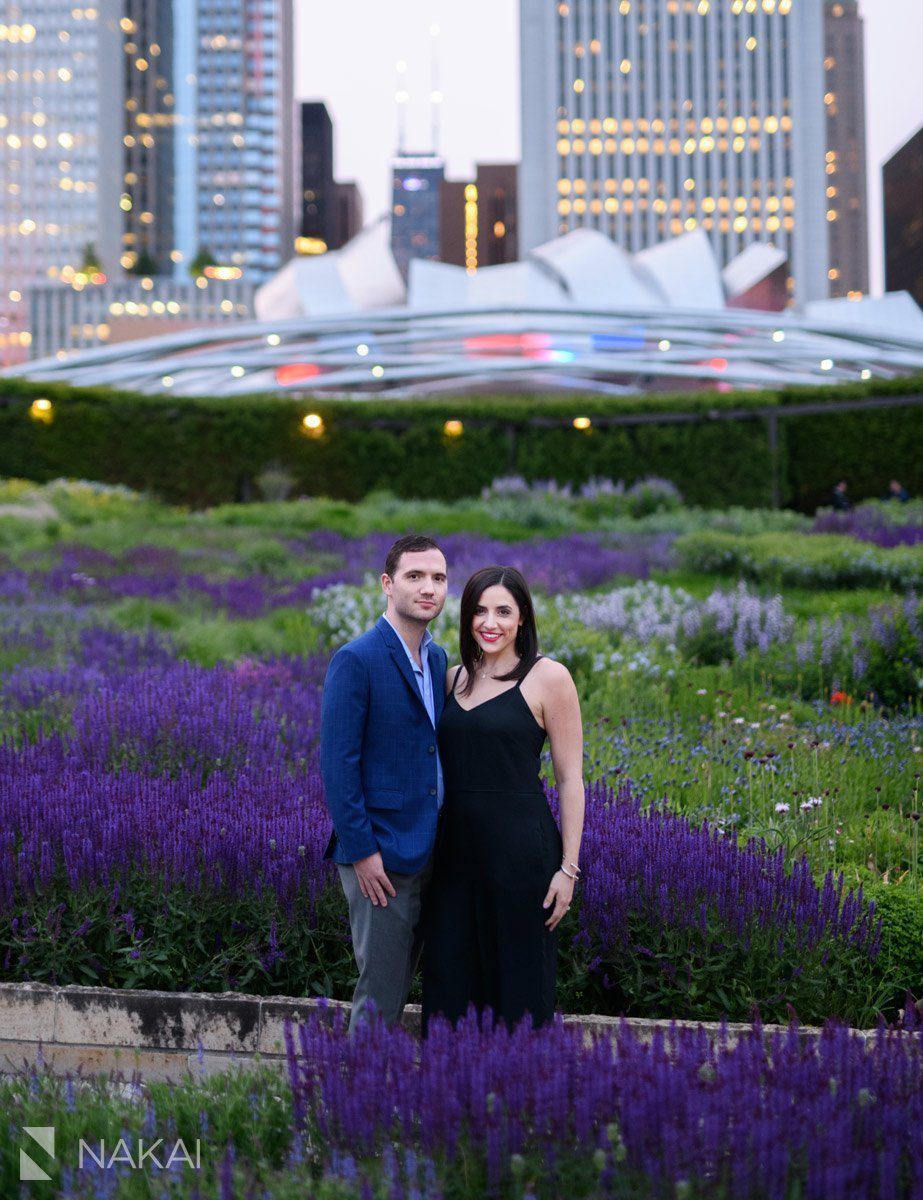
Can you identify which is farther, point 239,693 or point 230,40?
point 230,40

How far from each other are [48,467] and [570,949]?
23.6m

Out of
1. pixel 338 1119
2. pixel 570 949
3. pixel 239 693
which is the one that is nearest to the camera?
pixel 338 1119

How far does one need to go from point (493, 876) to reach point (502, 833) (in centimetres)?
11

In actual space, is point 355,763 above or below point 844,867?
above

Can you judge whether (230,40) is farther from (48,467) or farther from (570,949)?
(570,949)

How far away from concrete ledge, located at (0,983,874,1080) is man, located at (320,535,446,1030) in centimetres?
46

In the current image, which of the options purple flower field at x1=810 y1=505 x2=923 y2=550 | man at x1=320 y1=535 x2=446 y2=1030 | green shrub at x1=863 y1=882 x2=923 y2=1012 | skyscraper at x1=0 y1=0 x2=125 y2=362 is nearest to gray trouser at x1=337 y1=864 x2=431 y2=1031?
man at x1=320 y1=535 x2=446 y2=1030

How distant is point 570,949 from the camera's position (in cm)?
326

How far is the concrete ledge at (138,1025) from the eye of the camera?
10.2 feet

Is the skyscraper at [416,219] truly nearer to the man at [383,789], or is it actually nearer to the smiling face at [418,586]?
the smiling face at [418,586]

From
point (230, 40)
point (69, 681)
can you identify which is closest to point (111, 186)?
point (230, 40)

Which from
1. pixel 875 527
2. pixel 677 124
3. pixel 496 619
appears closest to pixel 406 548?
pixel 496 619

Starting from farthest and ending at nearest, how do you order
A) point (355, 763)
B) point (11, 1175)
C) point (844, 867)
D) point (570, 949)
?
point (844, 867)
point (570, 949)
point (355, 763)
point (11, 1175)

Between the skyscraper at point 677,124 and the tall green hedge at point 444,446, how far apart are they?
92.4 meters
